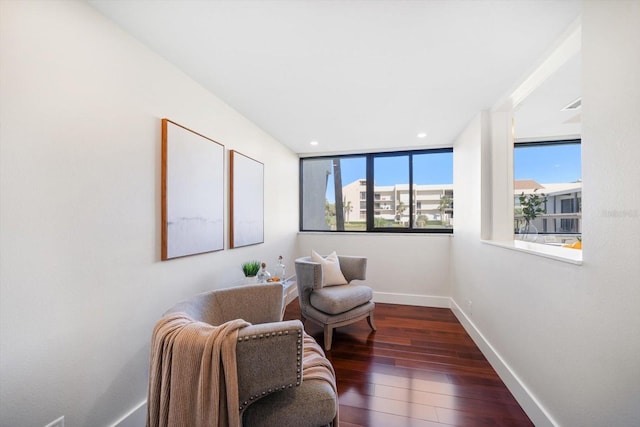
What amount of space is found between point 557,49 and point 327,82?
1414 mm

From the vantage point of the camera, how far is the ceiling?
4.19ft

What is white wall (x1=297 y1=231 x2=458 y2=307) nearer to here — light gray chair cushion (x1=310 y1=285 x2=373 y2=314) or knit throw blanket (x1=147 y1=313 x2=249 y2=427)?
light gray chair cushion (x1=310 y1=285 x2=373 y2=314)

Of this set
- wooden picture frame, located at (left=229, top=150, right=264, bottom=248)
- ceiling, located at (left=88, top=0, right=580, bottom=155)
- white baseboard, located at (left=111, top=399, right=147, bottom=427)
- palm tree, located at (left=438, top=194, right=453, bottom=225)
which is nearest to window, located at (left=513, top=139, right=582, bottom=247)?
palm tree, located at (left=438, top=194, right=453, bottom=225)

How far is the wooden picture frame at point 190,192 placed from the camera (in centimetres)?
166

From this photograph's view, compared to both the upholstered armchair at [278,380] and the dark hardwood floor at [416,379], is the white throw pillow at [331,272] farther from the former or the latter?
the upholstered armchair at [278,380]

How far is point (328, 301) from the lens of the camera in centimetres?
247

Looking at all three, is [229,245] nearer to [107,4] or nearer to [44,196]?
[44,196]

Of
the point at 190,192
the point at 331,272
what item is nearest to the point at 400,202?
the point at 331,272

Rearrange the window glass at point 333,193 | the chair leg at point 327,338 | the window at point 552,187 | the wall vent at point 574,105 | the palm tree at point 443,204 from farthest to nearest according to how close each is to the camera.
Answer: the window glass at point 333,193, the palm tree at point 443,204, the window at point 552,187, the chair leg at point 327,338, the wall vent at point 574,105

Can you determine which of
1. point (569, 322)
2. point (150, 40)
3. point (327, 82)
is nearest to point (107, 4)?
point (150, 40)

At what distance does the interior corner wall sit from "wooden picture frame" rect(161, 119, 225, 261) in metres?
0.07

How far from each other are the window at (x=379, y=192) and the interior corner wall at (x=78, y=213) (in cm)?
261

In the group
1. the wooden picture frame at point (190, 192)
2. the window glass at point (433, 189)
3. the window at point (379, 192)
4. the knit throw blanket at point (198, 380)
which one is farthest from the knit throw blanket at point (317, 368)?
the window glass at point (433, 189)

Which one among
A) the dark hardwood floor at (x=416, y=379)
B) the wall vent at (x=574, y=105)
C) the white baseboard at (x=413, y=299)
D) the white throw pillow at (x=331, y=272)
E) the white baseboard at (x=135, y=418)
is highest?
the wall vent at (x=574, y=105)
